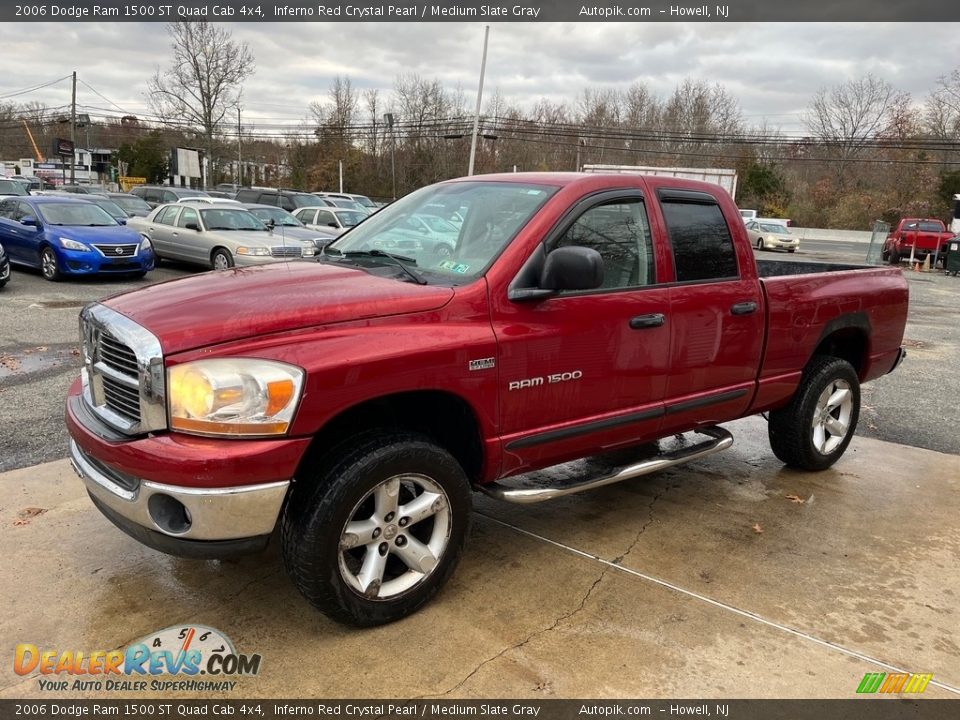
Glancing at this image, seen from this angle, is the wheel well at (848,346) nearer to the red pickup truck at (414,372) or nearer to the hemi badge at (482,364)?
the red pickup truck at (414,372)

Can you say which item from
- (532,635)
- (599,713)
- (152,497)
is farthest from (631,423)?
(152,497)

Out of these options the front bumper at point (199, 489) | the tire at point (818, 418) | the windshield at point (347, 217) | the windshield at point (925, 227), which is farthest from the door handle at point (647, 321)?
the windshield at point (925, 227)

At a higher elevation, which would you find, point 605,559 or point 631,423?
point 631,423

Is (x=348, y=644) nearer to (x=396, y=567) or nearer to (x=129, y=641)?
(x=396, y=567)

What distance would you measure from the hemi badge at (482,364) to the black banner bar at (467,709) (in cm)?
130

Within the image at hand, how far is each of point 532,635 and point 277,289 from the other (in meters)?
1.83

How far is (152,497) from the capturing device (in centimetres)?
258

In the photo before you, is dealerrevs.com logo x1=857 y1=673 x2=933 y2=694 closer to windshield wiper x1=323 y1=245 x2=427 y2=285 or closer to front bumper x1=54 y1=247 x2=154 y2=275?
windshield wiper x1=323 y1=245 x2=427 y2=285

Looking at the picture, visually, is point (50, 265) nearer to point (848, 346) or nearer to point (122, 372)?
point (122, 372)

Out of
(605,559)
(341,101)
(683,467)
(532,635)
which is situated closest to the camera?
(532,635)

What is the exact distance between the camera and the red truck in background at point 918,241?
25688 mm

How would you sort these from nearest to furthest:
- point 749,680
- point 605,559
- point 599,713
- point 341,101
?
point 599,713
point 749,680
point 605,559
point 341,101

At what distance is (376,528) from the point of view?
2871mm

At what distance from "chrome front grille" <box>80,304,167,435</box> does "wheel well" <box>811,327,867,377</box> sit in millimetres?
4275
